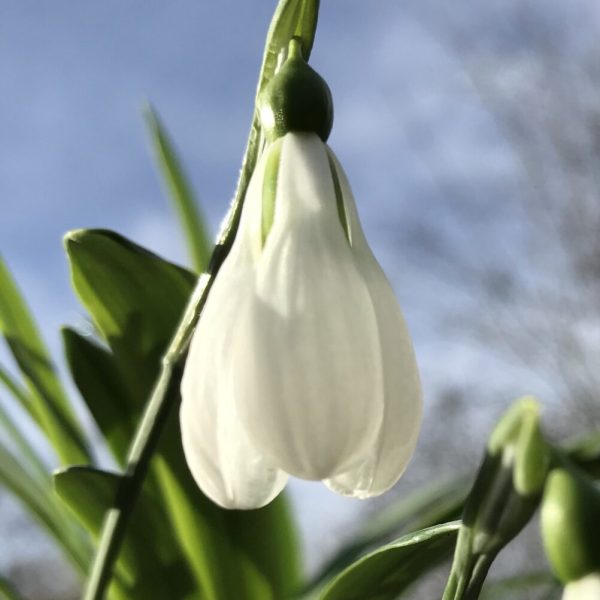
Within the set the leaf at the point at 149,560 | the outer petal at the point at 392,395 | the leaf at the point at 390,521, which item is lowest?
the leaf at the point at 390,521

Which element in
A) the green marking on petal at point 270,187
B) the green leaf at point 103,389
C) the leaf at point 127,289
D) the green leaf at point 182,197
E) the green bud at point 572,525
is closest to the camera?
the green bud at point 572,525

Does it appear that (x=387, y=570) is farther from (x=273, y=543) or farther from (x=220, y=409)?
(x=273, y=543)

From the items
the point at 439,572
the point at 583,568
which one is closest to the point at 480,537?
the point at 583,568

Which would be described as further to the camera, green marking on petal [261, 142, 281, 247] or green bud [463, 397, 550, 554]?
green marking on petal [261, 142, 281, 247]

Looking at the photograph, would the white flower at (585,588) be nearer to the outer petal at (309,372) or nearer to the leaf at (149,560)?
the outer petal at (309,372)

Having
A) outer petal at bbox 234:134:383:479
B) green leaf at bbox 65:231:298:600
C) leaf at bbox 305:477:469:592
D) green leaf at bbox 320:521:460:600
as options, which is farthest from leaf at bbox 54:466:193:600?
outer petal at bbox 234:134:383:479

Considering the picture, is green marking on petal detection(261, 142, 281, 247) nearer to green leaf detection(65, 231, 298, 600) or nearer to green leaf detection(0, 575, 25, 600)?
green leaf detection(65, 231, 298, 600)

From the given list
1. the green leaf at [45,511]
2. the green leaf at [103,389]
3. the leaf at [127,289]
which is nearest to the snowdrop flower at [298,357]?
the leaf at [127,289]

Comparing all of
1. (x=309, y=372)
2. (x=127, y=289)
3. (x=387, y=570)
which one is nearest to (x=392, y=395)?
(x=309, y=372)
